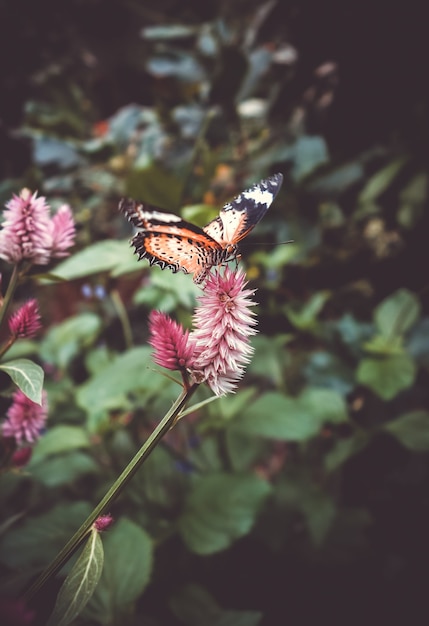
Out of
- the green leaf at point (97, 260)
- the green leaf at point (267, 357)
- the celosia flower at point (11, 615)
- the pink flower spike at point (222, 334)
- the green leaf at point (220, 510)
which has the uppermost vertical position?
the green leaf at point (97, 260)

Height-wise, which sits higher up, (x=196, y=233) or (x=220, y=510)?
(x=196, y=233)

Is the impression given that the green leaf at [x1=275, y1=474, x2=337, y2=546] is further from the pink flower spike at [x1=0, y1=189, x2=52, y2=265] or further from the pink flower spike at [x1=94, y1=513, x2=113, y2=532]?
the pink flower spike at [x1=0, y1=189, x2=52, y2=265]

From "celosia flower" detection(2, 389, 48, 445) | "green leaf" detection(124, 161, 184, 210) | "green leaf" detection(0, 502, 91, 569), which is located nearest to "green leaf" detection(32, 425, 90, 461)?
"green leaf" detection(0, 502, 91, 569)

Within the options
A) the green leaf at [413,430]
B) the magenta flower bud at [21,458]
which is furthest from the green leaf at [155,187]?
the green leaf at [413,430]

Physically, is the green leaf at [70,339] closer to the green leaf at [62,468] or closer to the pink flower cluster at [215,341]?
the green leaf at [62,468]

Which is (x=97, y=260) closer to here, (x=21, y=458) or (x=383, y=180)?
(x=21, y=458)

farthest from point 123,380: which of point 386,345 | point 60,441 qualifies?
point 386,345

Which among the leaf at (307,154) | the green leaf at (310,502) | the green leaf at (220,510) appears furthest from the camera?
the leaf at (307,154)
